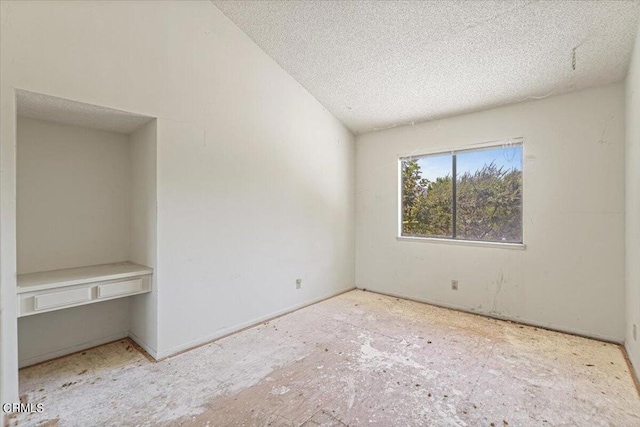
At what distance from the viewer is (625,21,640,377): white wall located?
2223 millimetres

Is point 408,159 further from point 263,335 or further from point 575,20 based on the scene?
point 263,335

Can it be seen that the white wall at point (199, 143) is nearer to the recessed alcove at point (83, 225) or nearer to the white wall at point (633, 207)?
the recessed alcove at point (83, 225)

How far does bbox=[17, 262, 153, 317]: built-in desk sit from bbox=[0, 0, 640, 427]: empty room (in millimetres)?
19

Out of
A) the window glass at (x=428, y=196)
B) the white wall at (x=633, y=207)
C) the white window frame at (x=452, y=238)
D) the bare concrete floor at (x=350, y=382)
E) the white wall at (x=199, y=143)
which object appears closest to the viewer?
the bare concrete floor at (x=350, y=382)

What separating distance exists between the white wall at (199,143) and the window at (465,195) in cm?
134

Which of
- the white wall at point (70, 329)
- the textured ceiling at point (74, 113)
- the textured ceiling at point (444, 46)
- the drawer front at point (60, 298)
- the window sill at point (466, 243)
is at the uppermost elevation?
the textured ceiling at point (444, 46)

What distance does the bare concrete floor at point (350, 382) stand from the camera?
5.96 ft

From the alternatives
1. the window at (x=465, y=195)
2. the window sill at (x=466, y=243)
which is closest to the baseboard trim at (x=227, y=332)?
the window sill at (x=466, y=243)

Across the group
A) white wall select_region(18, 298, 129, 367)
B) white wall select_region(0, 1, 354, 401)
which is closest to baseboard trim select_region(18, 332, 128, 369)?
white wall select_region(18, 298, 129, 367)

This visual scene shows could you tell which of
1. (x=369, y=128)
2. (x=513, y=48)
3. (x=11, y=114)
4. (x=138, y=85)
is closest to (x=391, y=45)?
(x=513, y=48)

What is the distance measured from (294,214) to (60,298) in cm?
231

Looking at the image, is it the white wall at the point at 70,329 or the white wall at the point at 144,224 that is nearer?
the white wall at the point at 70,329

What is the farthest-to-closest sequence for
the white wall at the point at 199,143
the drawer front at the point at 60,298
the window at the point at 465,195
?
the window at the point at 465,195
the drawer front at the point at 60,298
the white wall at the point at 199,143

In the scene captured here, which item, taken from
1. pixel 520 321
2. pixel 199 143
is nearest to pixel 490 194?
pixel 520 321
